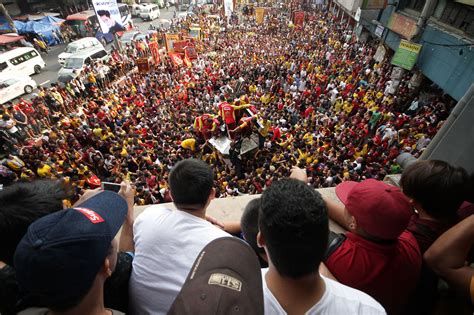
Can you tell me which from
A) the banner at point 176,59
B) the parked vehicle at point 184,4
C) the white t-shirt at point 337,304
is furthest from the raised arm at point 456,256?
the parked vehicle at point 184,4

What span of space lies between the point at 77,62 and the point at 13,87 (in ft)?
13.4

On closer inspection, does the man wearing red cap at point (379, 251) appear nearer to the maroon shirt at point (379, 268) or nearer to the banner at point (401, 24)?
the maroon shirt at point (379, 268)

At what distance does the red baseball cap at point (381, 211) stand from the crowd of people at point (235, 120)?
4912 mm

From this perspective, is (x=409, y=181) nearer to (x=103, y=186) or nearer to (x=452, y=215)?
(x=452, y=215)

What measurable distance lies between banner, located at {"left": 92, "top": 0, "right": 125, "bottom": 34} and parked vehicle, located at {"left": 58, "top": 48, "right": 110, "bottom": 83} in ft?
10.4

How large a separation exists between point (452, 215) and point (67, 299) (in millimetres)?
2608

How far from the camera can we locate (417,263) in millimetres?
1668

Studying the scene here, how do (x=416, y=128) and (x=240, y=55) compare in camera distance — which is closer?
(x=416, y=128)

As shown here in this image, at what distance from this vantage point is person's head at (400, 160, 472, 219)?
1.83 m

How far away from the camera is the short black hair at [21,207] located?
1.52 meters

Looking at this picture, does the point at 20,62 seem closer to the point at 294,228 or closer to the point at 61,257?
the point at 61,257

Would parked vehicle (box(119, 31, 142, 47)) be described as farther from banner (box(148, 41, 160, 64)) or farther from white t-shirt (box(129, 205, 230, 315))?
white t-shirt (box(129, 205, 230, 315))

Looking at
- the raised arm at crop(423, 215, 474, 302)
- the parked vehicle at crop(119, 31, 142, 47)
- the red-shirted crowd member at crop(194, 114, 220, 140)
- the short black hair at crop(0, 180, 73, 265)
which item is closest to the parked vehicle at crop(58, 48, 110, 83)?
the parked vehicle at crop(119, 31, 142, 47)

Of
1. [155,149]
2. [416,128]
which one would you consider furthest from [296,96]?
[155,149]
